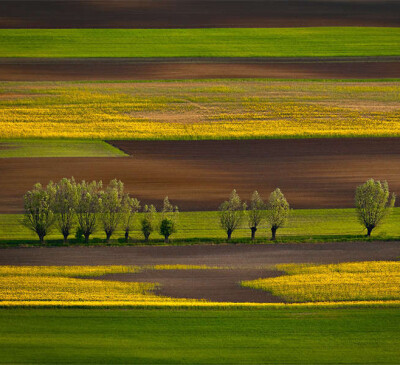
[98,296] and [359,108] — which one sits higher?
[359,108]

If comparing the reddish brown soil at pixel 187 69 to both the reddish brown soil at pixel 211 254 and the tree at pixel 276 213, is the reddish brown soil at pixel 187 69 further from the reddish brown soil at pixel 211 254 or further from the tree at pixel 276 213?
the reddish brown soil at pixel 211 254

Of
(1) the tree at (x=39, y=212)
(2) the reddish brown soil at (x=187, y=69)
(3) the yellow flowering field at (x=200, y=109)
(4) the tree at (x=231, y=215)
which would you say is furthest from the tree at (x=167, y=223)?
(2) the reddish brown soil at (x=187, y=69)

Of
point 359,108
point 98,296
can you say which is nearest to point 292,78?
point 359,108

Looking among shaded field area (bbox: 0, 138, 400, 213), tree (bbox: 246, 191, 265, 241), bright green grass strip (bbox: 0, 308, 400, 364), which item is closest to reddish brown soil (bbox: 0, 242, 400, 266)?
tree (bbox: 246, 191, 265, 241)

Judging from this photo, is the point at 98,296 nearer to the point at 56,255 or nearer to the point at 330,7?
the point at 56,255

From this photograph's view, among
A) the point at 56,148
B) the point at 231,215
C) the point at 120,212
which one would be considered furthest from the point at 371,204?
the point at 56,148

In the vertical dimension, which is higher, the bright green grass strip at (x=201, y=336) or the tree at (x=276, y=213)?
the tree at (x=276, y=213)

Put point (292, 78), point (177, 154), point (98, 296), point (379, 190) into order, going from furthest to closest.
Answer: point (292, 78)
point (177, 154)
point (379, 190)
point (98, 296)
